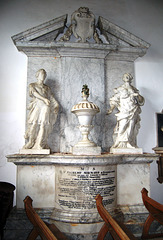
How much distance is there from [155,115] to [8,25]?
391cm

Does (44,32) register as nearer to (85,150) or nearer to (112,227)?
(85,150)

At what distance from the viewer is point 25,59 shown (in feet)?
15.6

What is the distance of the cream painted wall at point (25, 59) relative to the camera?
15.0ft

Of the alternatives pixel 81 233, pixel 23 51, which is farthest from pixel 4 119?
pixel 81 233

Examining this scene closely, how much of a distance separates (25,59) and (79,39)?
4.12 feet

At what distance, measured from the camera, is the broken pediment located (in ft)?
14.6

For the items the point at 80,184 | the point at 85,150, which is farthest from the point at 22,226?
the point at 85,150

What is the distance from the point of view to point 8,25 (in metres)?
4.91

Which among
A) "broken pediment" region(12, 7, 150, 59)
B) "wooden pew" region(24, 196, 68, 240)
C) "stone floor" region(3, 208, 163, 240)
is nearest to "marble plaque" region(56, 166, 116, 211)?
"stone floor" region(3, 208, 163, 240)

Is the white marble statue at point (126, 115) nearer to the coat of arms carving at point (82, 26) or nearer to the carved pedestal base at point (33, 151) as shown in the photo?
the carved pedestal base at point (33, 151)

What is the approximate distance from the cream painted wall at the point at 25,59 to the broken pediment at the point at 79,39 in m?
0.42

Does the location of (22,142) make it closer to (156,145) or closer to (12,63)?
(12,63)

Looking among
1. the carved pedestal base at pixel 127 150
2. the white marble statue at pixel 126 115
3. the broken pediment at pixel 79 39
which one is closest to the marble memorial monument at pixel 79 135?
the broken pediment at pixel 79 39

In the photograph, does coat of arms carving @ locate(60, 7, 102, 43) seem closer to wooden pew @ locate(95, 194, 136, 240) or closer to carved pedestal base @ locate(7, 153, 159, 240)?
carved pedestal base @ locate(7, 153, 159, 240)
